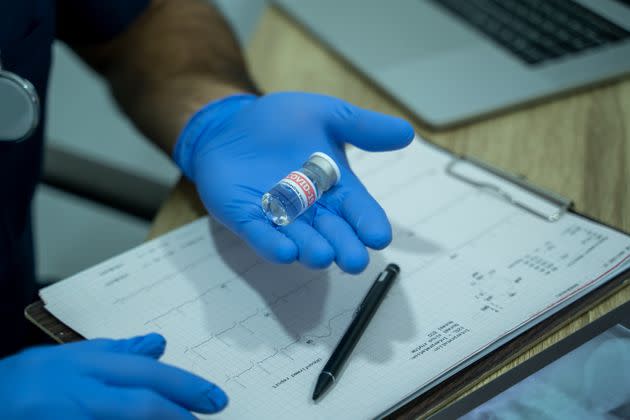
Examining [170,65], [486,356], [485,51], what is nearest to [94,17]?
[170,65]

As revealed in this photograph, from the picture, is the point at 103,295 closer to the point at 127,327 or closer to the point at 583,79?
the point at 127,327

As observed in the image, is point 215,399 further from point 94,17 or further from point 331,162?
point 94,17

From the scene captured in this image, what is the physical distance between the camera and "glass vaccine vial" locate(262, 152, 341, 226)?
2.01 feet

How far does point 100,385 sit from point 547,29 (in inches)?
30.6

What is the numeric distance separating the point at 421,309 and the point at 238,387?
0.60ft

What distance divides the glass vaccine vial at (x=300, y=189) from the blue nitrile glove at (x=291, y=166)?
10 mm

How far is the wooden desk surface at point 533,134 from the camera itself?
79 centimetres

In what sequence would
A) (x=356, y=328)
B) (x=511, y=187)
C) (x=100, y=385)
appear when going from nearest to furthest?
(x=100, y=385) < (x=356, y=328) < (x=511, y=187)

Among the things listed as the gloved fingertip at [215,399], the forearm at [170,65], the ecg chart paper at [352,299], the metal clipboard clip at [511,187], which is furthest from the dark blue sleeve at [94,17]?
the gloved fingertip at [215,399]

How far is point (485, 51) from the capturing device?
0.98 metres

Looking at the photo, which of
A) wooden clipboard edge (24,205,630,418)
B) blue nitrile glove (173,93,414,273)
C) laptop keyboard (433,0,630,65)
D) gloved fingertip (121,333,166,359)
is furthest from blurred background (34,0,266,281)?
gloved fingertip (121,333,166,359)

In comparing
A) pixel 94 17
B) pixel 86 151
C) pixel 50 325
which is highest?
pixel 94 17

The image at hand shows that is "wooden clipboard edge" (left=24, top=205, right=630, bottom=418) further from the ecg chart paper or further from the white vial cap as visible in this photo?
the white vial cap

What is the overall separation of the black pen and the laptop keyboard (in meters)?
0.46
